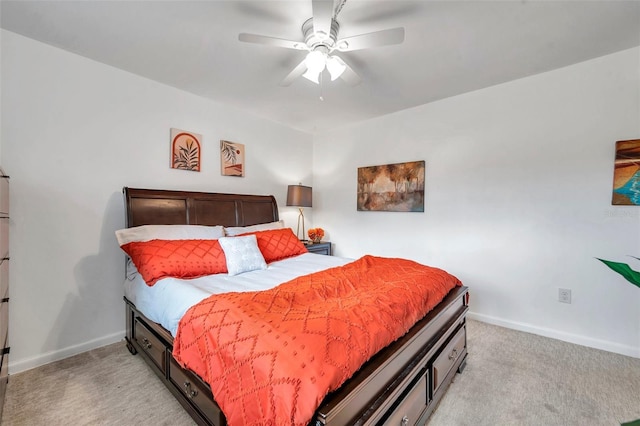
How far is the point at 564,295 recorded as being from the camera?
8.23 feet

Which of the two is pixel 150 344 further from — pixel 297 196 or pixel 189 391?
pixel 297 196

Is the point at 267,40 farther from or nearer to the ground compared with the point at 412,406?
farther from the ground

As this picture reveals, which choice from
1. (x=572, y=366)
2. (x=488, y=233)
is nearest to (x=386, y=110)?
(x=488, y=233)

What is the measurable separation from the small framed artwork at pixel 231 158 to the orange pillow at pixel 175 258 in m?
1.33

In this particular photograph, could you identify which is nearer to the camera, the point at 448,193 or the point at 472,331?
the point at 472,331

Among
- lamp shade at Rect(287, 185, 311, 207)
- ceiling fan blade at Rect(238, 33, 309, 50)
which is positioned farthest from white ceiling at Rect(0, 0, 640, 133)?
lamp shade at Rect(287, 185, 311, 207)

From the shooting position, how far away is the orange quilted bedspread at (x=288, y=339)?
0.89 meters

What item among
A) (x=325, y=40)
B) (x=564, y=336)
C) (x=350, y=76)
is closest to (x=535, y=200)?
(x=564, y=336)

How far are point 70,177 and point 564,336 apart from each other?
464cm

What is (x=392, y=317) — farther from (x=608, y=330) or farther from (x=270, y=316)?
(x=608, y=330)

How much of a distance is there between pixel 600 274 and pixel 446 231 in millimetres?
1317

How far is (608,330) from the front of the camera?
2.32 m

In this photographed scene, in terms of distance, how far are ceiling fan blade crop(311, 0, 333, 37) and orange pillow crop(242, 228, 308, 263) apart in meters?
1.84

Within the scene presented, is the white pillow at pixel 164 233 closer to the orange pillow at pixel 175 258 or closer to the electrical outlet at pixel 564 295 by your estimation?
the orange pillow at pixel 175 258
